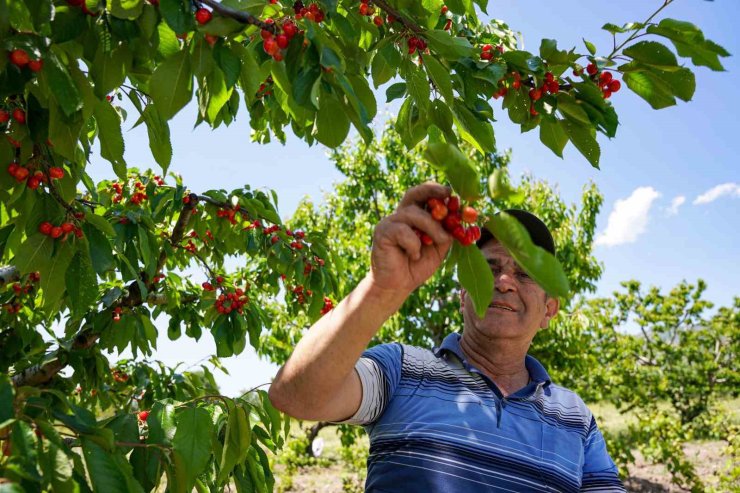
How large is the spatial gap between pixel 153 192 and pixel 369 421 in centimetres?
222

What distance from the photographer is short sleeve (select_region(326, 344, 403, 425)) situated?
1.49 metres

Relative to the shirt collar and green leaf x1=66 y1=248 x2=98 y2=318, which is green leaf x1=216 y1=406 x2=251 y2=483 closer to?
green leaf x1=66 y1=248 x2=98 y2=318

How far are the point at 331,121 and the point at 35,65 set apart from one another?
0.59m

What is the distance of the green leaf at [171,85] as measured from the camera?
4.18ft

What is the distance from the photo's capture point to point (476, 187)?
0.91m

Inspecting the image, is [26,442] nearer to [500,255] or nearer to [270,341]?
[500,255]

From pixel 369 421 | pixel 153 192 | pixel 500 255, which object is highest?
pixel 153 192

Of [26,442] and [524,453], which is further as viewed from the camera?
[524,453]

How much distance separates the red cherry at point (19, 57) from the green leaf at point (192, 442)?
81 centimetres

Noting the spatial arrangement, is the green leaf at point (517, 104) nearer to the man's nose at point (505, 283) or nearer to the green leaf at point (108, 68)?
the man's nose at point (505, 283)

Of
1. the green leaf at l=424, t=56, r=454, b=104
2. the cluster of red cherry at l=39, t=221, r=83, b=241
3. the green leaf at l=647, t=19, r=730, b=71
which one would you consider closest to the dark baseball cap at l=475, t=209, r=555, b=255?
the green leaf at l=424, t=56, r=454, b=104

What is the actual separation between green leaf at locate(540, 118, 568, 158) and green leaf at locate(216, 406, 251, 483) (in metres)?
1.11

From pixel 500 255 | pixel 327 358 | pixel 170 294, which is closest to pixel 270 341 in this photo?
pixel 170 294

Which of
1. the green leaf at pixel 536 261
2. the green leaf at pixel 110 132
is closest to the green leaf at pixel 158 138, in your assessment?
the green leaf at pixel 110 132
